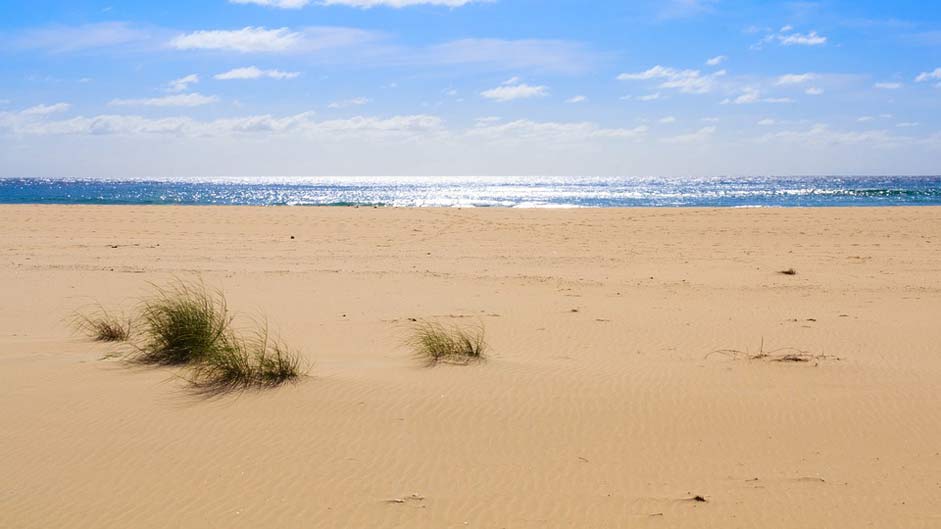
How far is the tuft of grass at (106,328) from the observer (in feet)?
25.8

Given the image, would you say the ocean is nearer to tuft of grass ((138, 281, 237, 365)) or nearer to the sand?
the sand

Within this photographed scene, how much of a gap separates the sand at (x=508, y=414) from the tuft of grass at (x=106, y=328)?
172 millimetres

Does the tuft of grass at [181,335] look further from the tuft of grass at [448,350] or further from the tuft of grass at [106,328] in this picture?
the tuft of grass at [448,350]

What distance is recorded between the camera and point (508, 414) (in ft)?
18.2

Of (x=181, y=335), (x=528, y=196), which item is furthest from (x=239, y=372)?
(x=528, y=196)

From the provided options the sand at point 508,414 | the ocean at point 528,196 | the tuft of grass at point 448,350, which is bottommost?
the sand at point 508,414

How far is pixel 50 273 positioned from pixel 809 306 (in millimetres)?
12073

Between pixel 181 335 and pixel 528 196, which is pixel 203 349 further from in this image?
pixel 528 196

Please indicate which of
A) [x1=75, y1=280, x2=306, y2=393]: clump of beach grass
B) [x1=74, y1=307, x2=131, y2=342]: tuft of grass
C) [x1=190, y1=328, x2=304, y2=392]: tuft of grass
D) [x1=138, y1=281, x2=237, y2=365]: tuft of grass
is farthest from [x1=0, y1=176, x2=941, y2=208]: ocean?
[x1=190, y1=328, x2=304, y2=392]: tuft of grass

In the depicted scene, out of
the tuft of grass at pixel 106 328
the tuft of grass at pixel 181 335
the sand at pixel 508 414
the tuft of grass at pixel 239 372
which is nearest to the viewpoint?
the sand at pixel 508 414

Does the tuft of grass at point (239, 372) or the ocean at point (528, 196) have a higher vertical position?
the ocean at point (528, 196)

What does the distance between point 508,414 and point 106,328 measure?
4721mm

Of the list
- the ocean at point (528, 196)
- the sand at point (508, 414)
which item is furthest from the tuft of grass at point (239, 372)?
the ocean at point (528, 196)

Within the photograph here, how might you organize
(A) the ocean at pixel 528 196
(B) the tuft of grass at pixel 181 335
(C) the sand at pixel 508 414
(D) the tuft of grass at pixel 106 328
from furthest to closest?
(A) the ocean at pixel 528 196 → (D) the tuft of grass at pixel 106 328 → (B) the tuft of grass at pixel 181 335 → (C) the sand at pixel 508 414
